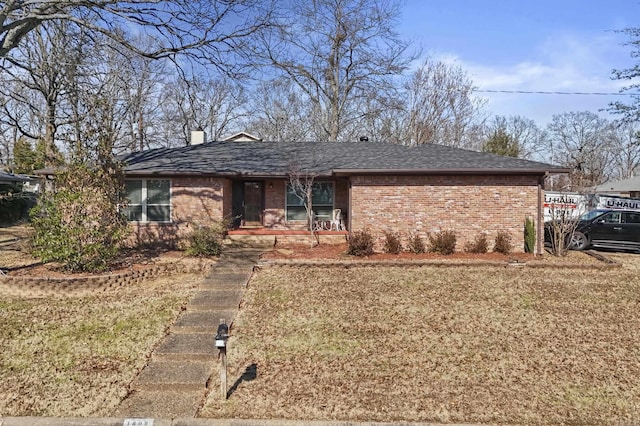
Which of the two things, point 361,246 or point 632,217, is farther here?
point 632,217

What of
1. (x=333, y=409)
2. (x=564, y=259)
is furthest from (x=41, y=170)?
(x=564, y=259)

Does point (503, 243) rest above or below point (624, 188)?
below

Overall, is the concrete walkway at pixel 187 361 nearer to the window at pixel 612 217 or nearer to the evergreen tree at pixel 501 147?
the window at pixel 612 217

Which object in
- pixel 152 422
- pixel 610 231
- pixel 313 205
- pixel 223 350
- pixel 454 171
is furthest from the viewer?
pixel 313 205

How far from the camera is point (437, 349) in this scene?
20.0 ft

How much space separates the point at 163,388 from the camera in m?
5.14

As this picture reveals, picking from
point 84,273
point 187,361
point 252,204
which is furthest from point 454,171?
point 84,273

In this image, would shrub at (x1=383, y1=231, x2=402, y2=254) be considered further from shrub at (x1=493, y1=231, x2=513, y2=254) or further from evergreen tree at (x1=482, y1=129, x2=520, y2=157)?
evergreen tree at (x1=482, y1=129, x2=520, y2=157)

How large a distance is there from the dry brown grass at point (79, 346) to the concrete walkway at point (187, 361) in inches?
7.8

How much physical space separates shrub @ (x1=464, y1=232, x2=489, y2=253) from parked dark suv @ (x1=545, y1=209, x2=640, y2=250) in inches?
154

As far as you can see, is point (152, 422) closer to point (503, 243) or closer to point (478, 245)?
point (478, 245)

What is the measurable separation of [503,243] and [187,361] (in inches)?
370

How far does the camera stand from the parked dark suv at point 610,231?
541 inches

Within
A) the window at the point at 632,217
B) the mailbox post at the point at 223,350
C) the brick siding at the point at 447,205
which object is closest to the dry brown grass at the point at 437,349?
the mailbox post at the point at 223,350
